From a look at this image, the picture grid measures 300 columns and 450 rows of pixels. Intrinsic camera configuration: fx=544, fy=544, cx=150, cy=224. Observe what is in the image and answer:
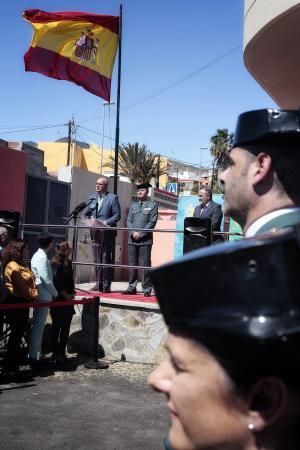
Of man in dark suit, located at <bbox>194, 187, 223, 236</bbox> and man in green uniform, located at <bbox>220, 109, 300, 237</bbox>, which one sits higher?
man in dark suit, located at <bbox>194, 187, 223, 236</bbox>

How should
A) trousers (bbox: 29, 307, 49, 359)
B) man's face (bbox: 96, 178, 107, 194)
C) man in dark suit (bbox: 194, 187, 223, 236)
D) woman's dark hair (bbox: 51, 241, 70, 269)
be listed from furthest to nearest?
1. man's face (bbox: 96, 178, 107, 194)
2. man in dark suit (bbox: 194, 187, 223, 236)
3. woman's dark hair (bbox: 51, 241, 70, 269)
4. trousers (bbox: 29, 307, 49, 359)

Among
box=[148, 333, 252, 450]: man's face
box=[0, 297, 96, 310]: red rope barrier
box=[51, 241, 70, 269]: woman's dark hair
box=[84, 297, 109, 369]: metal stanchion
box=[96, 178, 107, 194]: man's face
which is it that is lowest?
box=[84, 297, 109, 369]: metal stanchion

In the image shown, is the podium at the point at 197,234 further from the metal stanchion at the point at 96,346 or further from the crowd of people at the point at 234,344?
the crowd of people at the point at 234,344

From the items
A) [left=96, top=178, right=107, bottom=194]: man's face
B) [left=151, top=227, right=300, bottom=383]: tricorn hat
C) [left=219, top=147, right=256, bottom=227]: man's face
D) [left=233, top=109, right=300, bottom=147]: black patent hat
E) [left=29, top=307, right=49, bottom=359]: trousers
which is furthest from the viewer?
[left=96, top=178, right=107, bottom=194]: man's face

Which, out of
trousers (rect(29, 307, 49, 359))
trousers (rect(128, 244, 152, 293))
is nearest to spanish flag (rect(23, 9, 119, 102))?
trousers (rect(128, 244, 152, 293))

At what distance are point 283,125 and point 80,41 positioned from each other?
10518mm

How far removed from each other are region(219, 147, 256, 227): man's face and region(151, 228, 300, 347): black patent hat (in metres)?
0.61

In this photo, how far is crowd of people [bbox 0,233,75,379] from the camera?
656 cm

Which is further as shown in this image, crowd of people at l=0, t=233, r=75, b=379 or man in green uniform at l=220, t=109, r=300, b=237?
crowd of people at l=0, t=233, r=75, b=379

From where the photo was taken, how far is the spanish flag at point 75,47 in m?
10.7

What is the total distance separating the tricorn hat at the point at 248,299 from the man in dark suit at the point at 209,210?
686 cm

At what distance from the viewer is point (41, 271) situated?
273 inches

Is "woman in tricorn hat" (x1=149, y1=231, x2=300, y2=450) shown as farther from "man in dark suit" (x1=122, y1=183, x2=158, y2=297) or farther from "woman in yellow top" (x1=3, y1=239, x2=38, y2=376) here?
"man in dark suit" (x1=122, y1=183, x2=158, y2=297)

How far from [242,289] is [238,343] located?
0.08 meters
